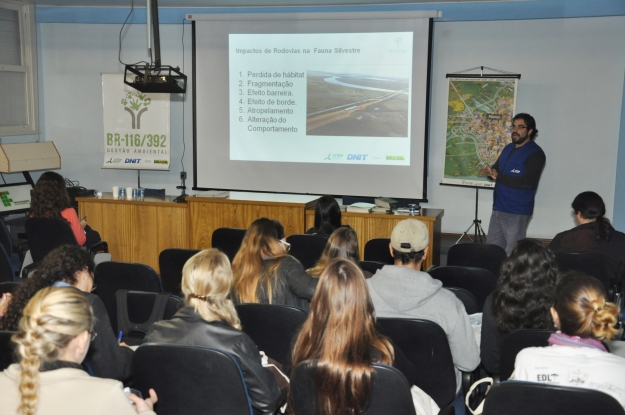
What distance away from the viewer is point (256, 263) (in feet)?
10.6

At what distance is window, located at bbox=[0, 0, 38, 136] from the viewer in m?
8.46

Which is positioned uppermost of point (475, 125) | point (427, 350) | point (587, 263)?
point (475, 125)

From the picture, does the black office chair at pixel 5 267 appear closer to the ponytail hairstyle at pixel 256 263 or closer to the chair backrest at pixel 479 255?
the ponytail hairstyle at pixel 256 263

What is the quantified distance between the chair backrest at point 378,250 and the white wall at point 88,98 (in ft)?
13.7

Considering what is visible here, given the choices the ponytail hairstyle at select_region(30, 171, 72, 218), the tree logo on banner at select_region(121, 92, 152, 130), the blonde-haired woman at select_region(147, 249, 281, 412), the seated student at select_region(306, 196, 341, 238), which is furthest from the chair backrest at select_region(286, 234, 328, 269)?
the tree logo on banner at select_region(121, 92, 152, 130)

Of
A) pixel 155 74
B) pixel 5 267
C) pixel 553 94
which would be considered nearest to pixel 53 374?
pixel 5 267

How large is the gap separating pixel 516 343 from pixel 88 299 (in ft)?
5.47

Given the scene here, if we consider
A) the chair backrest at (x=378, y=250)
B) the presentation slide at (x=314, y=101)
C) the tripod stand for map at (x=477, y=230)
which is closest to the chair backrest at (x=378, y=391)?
the chair backrest at (x=378, y=250)

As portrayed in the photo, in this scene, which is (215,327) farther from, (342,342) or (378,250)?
(378,250)

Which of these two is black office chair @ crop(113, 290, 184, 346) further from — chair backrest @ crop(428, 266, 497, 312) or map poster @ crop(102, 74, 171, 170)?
map poster @ crop(102, 74, 171, 170)

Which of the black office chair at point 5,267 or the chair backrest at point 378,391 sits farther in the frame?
the black office chair at point 5,267

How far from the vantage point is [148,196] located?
682 centimetres

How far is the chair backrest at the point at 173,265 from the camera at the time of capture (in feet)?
13.3

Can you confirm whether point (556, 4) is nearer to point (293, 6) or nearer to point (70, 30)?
point (293, 6)
